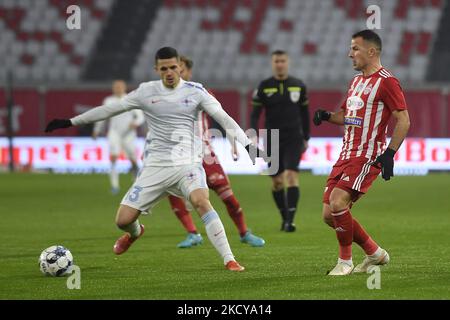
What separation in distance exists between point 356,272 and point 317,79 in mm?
22196

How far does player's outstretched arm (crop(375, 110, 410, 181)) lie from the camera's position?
8344 mm

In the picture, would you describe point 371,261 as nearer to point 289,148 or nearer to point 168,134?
point 168,134

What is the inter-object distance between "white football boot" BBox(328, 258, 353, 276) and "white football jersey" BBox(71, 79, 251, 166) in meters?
1.50

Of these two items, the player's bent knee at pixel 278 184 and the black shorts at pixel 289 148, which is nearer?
the black shorts at pixel 289 148

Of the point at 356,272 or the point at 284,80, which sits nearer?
the point at 356,272

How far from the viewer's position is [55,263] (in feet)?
29.2

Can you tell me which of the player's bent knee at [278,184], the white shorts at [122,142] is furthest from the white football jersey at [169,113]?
the white shorts at [122,142]

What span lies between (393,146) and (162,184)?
219cm

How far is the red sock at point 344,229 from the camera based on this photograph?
870 centimetres

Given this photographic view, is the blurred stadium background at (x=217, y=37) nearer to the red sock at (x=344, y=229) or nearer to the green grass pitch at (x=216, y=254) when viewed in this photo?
the green grass pitch at (x=216, y=254)

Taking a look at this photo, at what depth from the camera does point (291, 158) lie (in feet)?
44.2

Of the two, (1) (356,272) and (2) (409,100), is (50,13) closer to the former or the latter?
(2) (409,100)
